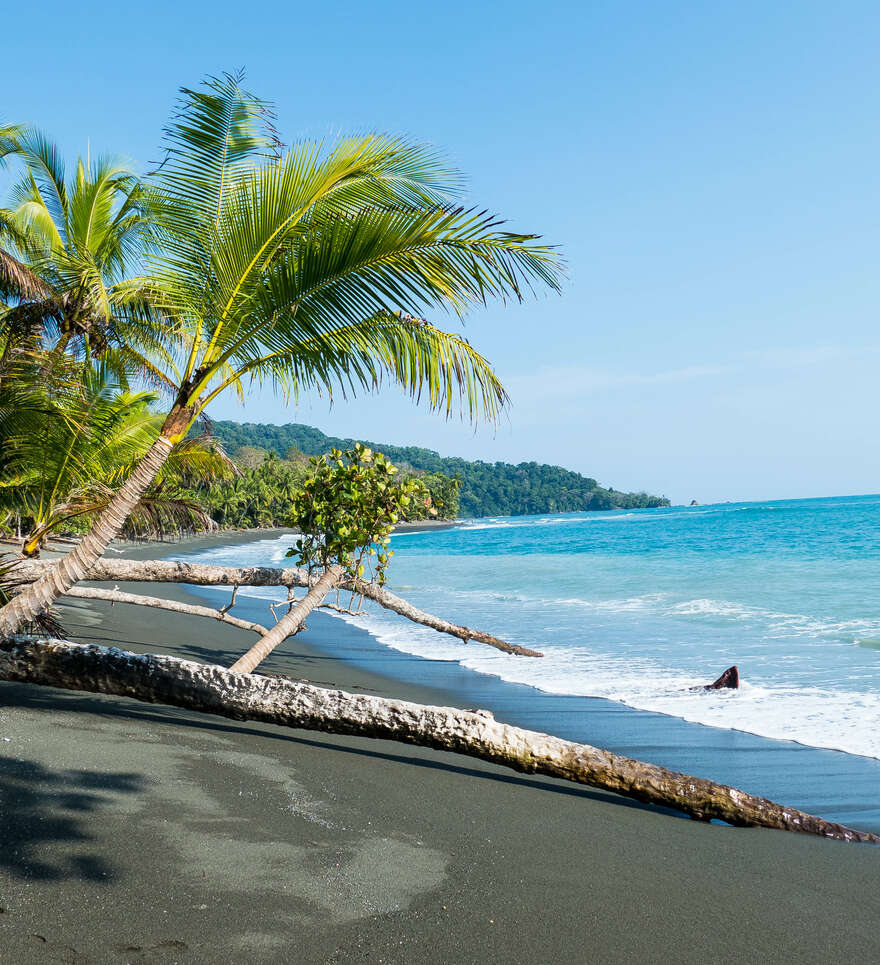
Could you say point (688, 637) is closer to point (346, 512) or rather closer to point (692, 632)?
point (692, 632)

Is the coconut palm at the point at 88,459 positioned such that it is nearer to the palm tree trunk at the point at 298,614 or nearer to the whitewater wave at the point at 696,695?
the palm tree trunk at the point at 298,614

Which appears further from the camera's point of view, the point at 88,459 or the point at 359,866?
the point at 88,459

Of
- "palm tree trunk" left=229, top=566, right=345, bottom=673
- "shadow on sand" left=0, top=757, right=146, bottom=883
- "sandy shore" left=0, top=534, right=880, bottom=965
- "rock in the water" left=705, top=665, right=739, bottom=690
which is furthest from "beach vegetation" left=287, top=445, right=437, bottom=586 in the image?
"rock in the water" left=705, top=665, right=739, bottom=690

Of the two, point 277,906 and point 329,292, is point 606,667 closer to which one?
point 329,292

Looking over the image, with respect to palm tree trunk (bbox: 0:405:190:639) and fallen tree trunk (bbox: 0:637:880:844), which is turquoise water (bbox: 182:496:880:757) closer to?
fallen tree trunk (bbox: 0:637:880:844)

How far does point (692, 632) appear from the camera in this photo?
1402 cm

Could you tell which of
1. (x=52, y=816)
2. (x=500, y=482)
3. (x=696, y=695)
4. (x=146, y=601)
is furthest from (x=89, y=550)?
(x=500, y=482)

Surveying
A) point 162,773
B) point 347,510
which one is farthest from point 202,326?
point 162,773

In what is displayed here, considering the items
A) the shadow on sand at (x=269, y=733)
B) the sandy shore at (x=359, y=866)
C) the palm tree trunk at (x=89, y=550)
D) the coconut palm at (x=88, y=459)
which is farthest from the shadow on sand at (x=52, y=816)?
the coconut palm at (x=88, y=459)

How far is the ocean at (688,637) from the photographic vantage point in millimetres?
7727

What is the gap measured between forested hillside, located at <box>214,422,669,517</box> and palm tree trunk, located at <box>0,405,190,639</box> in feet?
500

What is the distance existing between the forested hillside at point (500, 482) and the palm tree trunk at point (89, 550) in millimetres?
152396

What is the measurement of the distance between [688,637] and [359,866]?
11.1 meters

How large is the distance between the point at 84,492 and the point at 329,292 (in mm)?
5047
